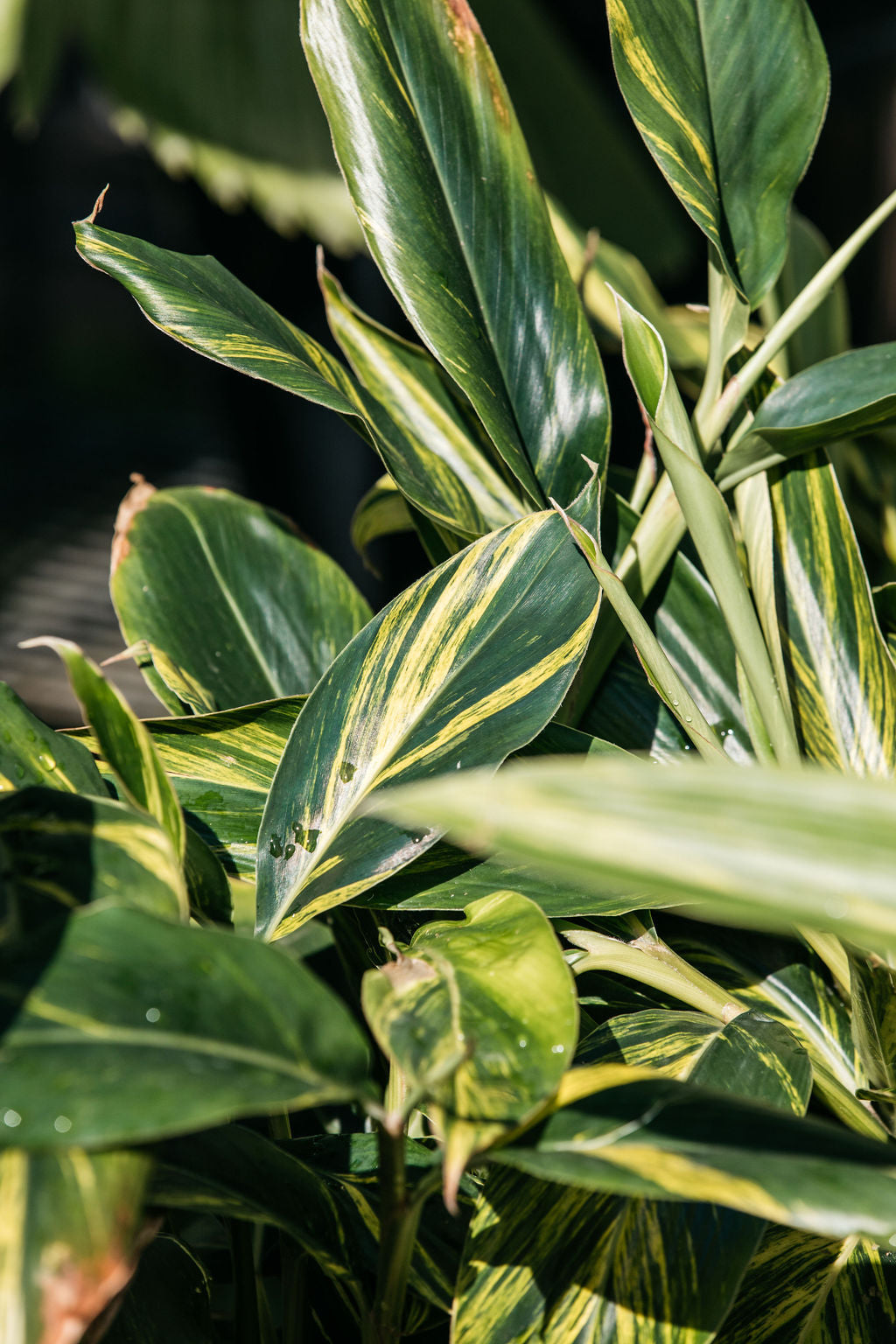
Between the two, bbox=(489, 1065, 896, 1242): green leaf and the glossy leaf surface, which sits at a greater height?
the glossy leaf surface

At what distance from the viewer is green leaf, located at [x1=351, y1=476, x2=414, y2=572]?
62cm

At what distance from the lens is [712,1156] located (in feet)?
0.77

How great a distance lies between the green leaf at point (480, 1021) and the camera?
24 cm

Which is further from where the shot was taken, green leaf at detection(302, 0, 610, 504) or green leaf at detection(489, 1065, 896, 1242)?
green leaf at detection(302, 0, 610, 504)

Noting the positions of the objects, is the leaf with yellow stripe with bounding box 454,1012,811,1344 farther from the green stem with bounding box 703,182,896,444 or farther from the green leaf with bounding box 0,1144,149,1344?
the green stem with bounding box 703,182,896,444

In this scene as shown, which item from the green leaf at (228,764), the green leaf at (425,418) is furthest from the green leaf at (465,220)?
the green leaf at (228,764)

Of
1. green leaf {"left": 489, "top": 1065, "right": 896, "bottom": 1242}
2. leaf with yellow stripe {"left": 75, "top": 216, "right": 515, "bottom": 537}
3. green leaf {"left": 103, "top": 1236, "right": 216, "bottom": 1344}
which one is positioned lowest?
green leaf {"left": 103, "top": 1236, "right": 216, "bottom": 1344}

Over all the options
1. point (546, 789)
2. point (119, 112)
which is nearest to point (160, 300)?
point (546, 789)

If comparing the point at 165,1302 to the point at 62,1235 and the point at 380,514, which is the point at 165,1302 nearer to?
the point at 62,1235

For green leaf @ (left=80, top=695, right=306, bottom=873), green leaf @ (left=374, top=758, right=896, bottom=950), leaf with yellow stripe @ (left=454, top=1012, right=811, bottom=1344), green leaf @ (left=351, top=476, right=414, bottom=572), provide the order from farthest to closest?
green leaf @ (left=351, top=476, right=414, bottom=572)
green leaf @ (left=80, top=695, right=306, bottom=873)
leaf with yellow stripe @ (left=454, top=1012, right=811, bottom=1344)
green leaf @ (left=374, top=758, right=896, bottom=950)

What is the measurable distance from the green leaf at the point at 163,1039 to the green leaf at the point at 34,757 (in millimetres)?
117

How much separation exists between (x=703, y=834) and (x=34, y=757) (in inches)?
10.1

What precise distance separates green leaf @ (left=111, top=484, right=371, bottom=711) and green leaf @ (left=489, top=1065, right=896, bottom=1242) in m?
0.28

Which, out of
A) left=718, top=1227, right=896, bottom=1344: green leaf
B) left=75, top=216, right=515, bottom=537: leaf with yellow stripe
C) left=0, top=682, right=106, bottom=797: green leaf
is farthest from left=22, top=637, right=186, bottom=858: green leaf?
left=718, top=1227, right=896, bottom=1344: green leaf
